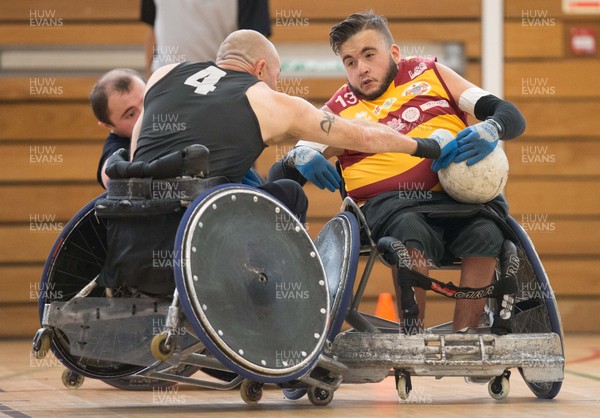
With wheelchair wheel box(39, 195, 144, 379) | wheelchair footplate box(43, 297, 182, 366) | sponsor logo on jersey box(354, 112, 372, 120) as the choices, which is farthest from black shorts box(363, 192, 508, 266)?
wheelchair wheel box(39, 195, 144, 379)

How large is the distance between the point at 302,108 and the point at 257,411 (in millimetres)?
1079

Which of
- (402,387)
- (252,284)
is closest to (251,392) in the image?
(402,387)

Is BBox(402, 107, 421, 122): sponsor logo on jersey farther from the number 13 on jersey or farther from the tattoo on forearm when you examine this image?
the number 13 on jersey

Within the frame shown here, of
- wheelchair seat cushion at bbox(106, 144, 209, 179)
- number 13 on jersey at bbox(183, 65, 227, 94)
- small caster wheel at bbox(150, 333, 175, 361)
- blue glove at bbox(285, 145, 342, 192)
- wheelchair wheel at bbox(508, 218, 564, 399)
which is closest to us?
small caster wheel at bbox(150, 333, 175, 361)

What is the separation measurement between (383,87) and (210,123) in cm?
90

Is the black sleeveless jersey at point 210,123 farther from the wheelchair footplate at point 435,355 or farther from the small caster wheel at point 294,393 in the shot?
the small caster wheel at point 294,393

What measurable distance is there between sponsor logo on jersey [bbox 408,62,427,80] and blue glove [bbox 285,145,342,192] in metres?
0.51

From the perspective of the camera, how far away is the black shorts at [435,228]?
161 inches

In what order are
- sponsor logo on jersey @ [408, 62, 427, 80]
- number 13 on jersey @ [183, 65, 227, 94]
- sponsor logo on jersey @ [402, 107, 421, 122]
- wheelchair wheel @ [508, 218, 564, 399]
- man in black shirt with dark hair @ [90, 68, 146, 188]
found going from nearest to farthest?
number 13 on jersey @ [183, 65, 227, 94] → wheelchair wheel @ [508, 218, 564, 399] → sponsor logo on jersey @ [402, 107, 421, 122] → sponsor logo on jersey @ [408, 62, 427, 80] → man in black shirt with dark hair @ [90, 68, 146, 188]

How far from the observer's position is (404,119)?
4.44 meters

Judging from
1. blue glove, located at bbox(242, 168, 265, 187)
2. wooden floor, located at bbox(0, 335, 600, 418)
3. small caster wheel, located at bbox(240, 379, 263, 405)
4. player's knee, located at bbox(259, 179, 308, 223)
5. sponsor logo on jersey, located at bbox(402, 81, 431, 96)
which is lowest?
wooden floor, located at bbox(0, 335, 600, 418)

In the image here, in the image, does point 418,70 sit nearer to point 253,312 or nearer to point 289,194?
point 289,194

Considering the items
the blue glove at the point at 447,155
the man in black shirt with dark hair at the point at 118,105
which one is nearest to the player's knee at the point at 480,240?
the blue glove at the point at 447,155

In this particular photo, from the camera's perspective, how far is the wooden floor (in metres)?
3.80
